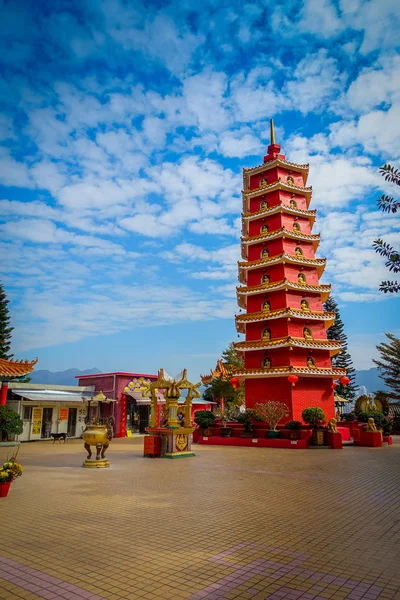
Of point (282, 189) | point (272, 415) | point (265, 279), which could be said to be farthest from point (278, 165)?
point (272, 415)

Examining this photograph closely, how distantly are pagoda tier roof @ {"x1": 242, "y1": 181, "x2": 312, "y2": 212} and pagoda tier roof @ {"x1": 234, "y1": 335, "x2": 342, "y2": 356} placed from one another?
10.4m

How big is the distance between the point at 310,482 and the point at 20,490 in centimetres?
690

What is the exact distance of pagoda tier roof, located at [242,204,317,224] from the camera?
26.5 meters

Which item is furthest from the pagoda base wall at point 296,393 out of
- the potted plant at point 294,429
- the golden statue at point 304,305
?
the golden statue at point 304,305

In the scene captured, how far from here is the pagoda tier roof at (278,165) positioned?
28.0 m

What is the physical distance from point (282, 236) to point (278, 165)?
5637 mm

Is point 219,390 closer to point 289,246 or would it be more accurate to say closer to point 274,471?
point 289,246

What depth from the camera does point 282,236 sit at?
1020 inches

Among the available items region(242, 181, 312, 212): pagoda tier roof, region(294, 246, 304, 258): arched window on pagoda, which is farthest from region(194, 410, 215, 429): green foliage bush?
region(242, 181, 312, 212): pagoda tier roof

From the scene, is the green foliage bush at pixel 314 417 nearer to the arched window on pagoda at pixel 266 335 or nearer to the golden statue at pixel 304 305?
the arched window on pagoda at pixel 266 335

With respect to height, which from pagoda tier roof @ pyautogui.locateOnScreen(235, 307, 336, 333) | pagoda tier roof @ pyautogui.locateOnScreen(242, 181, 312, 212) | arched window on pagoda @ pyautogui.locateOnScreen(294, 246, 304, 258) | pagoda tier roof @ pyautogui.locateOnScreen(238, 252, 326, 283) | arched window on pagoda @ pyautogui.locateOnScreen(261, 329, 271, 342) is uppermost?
pagoda tier roof @ pyautogui.locateOnScreen(242, 181, 312, 212)

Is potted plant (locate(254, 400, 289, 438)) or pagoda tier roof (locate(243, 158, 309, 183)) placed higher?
pagoda tier roof (locate(243, 158, 309, 183))

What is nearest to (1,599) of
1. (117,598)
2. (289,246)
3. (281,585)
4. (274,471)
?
(117,598)

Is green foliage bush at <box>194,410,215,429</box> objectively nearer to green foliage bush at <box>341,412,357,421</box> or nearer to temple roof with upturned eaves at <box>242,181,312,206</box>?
green foliage bush at <box>341,412,357,421</box>
